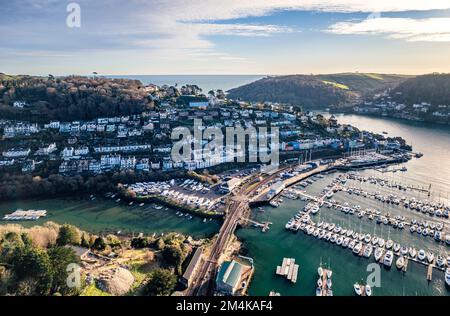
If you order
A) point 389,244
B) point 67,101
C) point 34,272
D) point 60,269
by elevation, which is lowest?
point 389,244

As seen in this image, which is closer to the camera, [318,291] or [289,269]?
[318,291]

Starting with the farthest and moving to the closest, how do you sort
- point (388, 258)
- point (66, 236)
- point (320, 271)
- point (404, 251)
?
point (404, 251) → point (66, 236) → point (388, 258) → point (320, 271)

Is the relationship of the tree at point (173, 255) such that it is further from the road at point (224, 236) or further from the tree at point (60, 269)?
the tree at point (60, 269)

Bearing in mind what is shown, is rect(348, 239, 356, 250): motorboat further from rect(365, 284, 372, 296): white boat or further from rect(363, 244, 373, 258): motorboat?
rect(365, 284, 372, 296): white boat

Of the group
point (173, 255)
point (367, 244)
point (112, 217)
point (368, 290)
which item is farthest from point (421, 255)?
point (112, 217)

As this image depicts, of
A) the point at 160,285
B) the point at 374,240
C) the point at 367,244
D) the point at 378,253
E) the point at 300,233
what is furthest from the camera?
the point at 300,233

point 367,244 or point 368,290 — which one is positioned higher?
point 367,244

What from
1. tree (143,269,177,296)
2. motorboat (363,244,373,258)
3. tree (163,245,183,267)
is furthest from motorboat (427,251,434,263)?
tree (143,269,177,296)

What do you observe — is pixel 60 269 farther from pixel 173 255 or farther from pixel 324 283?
pixel 324 283
